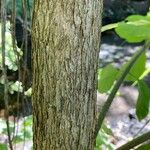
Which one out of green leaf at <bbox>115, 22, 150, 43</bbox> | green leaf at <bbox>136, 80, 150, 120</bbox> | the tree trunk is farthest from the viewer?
green leaf at <bbox>136, 80, 150, 120</bbox>

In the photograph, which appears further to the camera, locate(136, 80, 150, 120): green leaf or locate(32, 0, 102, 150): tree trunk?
locate(136, 80, 150, 120): green leaf

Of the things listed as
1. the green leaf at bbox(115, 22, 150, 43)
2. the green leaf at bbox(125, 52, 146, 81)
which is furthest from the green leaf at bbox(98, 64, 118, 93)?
the green leaf at bbox(115, 22, 150, 43)

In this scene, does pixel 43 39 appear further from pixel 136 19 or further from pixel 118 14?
pixel 118 14

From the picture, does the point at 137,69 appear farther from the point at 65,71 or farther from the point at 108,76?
the point at 65,71

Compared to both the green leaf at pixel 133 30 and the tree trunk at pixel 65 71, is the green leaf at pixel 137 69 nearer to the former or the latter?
the green leaf at pixel 133 30

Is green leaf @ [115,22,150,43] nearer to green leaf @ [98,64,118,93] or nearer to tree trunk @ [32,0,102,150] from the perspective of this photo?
tree trunk @ [32,0,102,150]

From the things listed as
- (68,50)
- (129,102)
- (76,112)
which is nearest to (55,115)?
(76,112)

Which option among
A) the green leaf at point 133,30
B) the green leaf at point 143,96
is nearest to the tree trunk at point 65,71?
the green leaf at point 133,30
